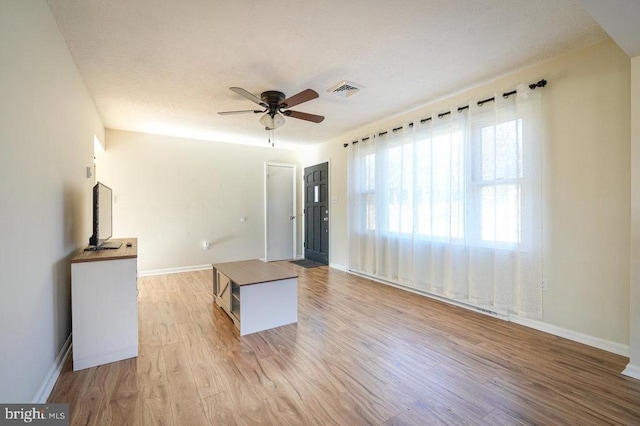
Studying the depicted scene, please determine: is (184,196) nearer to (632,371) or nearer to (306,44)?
(306,44)

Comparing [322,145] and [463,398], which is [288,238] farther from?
[463,398]

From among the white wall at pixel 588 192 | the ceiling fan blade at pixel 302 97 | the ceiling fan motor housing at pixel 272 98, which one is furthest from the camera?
the ceiling fan motor housing at pixel 272 98

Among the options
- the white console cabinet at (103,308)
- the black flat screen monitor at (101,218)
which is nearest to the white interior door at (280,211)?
the black flat screen monitor at (101,218)

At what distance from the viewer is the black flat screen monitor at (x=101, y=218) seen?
237cm

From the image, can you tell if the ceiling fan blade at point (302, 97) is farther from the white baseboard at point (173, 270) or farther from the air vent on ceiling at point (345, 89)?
the white baseboard at point (173, 270)

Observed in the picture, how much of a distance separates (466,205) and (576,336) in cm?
147

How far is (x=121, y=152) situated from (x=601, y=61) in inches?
241

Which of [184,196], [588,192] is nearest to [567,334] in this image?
[588,192]

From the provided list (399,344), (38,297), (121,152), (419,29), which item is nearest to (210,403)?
(38,297)

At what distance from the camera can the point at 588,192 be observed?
2.34 m

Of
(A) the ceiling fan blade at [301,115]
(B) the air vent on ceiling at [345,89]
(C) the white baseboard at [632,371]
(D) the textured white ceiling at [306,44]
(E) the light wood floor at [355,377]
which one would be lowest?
(E) the light wood floor at [355,377]

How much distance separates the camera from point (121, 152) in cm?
468

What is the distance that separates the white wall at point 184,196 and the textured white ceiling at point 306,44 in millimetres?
1572

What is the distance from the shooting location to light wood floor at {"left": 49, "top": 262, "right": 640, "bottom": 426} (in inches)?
61.9
